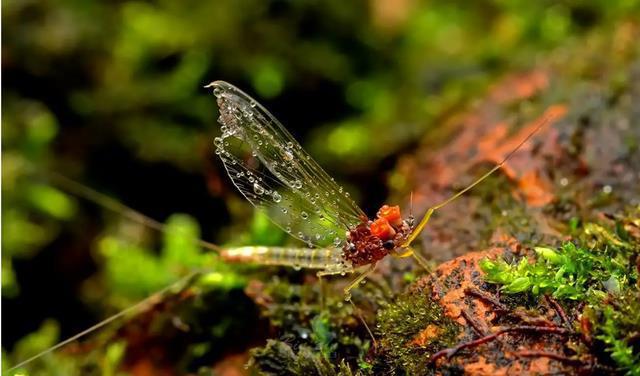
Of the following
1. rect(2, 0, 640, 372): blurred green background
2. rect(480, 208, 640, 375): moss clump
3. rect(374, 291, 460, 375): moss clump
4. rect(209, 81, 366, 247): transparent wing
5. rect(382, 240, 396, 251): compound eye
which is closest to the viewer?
rect(480, 208, 640, 375): moss clump

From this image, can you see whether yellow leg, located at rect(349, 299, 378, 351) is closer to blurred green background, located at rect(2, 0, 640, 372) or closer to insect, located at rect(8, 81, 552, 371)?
insect, located at rect(8, 81, 552, 371)

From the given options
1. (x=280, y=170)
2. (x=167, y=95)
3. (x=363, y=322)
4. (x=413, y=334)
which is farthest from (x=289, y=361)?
(x=167, y=95)

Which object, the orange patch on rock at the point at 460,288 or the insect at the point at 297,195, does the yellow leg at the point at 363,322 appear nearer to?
the insect at the point at 297,195

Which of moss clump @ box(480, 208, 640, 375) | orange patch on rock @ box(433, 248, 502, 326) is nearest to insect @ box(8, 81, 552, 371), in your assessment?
orange patch on rock @ box(433, 248, 502, 326)

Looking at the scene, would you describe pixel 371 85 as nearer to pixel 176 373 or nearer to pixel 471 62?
pixel 471 62

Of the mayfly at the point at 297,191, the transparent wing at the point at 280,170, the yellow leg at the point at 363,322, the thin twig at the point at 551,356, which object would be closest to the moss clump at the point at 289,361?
the yellow leg at the point at 363,322

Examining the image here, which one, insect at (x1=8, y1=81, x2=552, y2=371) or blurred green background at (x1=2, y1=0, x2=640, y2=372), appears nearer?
insect at (x1=8, y1=81, x2=552, y2=371)
